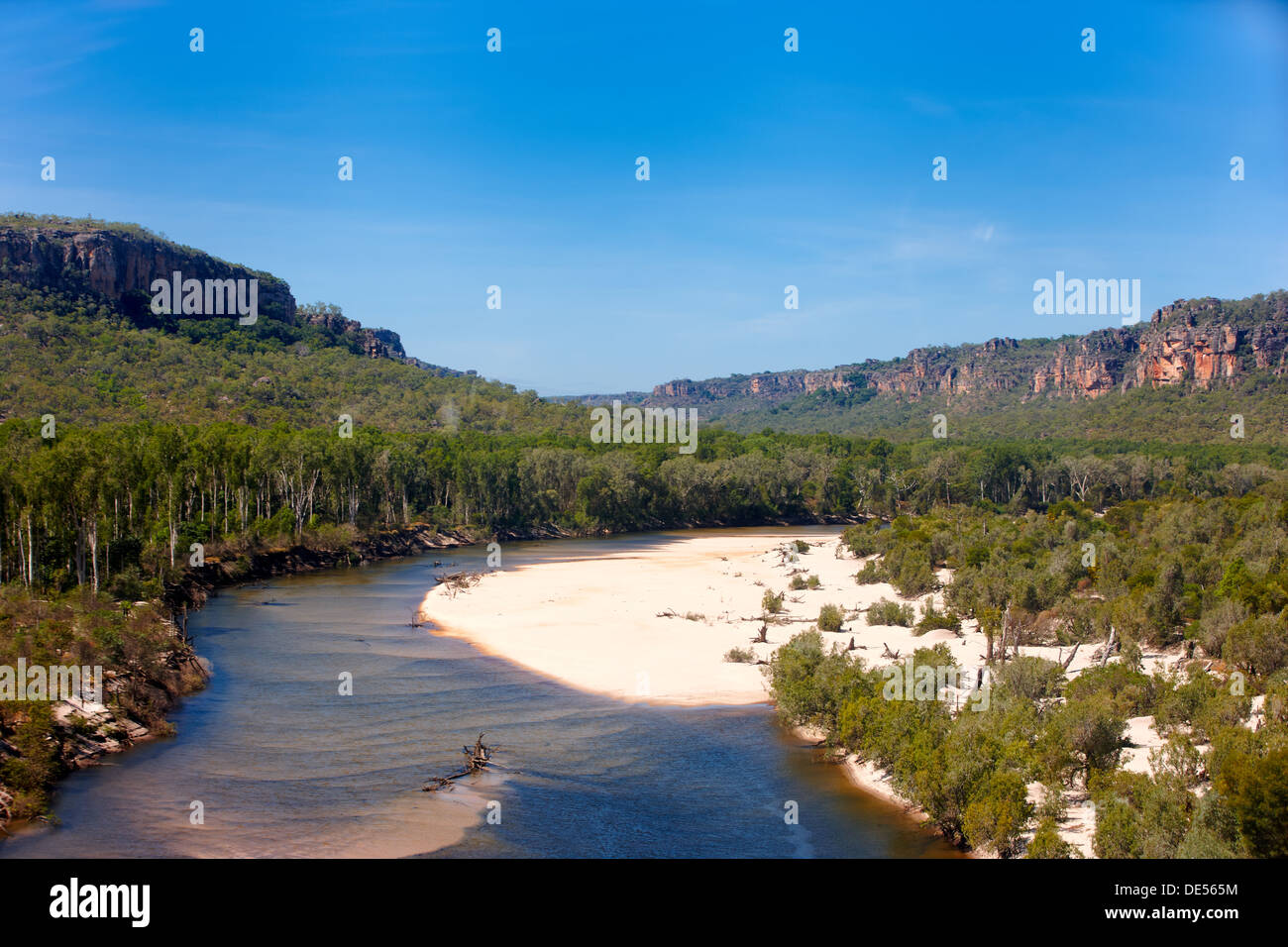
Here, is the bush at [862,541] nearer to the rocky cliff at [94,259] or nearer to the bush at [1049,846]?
the bush at [1049,846]

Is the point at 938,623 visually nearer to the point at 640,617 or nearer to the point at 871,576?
the point at 640,617

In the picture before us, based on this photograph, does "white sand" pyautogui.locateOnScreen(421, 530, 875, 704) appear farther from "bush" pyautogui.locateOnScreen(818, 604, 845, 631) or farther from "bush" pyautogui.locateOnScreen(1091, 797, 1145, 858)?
"bush" pyautogui.locateOnScreen(1091, 797, 1145, 858)

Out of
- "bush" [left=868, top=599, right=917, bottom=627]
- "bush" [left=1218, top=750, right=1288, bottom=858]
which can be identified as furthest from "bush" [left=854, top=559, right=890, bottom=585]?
"bush" [left=1218, top=750, right=1288, bottom=858]

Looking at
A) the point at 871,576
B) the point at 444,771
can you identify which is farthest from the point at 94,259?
the point at 444,771

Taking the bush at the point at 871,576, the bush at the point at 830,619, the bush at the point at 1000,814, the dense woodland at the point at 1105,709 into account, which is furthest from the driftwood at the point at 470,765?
the bush at the point at 871,576
